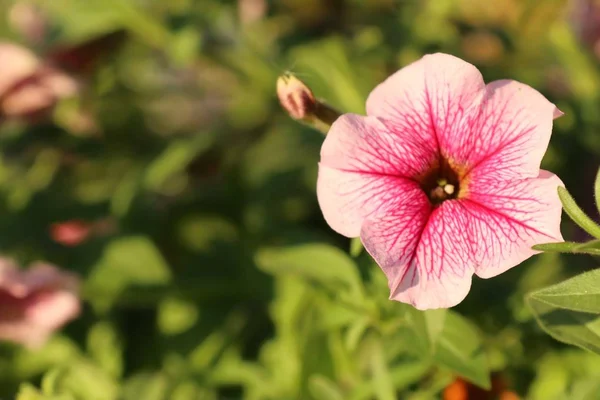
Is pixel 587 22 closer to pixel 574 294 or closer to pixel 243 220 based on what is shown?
pixel 243 220

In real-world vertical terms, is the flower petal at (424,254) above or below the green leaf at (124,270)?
above

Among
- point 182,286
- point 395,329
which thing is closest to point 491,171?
point 395,329

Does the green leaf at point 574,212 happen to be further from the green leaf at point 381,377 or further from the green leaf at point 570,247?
the green leaf at point 381,377

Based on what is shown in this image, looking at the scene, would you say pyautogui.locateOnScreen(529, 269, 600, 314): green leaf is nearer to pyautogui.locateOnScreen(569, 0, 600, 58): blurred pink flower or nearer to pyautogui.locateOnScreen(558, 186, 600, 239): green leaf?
pyautogui.locateOnScreen(558, 186, 600, 239): green leaf

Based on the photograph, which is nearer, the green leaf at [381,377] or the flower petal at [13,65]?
the green leaf at [381,377]

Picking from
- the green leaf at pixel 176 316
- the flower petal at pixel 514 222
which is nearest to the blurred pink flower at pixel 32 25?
the green leaf at pixel 176 316

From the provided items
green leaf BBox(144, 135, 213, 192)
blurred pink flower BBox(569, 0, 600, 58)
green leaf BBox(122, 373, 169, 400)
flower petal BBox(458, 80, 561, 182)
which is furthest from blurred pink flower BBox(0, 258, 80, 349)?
blurred pink flower BBox(569, 0, 600, 58)

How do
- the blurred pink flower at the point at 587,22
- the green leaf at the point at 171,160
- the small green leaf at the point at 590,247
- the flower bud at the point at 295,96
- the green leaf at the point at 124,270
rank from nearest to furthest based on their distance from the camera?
the small green leaf at the point at 590,247
the flower bud at the point at 295,96
the green leaf at the point at 124,270
the green leaf at the point at 171,160
the blurred pink flower at the point at 587,22
